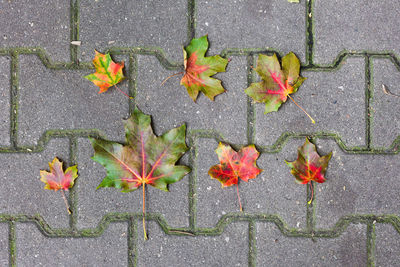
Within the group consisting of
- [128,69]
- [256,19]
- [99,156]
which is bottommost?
[99,156]

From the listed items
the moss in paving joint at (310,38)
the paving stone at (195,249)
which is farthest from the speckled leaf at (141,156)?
the moss in paving joint at (310,38)

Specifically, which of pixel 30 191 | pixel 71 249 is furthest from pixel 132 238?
pixel 30 191

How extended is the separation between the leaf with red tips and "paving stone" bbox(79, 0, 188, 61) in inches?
2.9

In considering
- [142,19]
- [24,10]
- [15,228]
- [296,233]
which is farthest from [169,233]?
[24,10]

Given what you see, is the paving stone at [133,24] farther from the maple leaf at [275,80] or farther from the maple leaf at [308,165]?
the maple leaf at [308,165]

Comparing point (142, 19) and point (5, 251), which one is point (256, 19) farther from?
point (5, 251)

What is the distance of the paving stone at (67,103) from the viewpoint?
2168 mm

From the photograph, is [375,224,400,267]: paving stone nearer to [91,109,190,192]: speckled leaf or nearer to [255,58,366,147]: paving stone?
[255,58,366,147]: paving stone

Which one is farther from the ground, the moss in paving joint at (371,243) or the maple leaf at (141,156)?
the maple leaf at (141,156)

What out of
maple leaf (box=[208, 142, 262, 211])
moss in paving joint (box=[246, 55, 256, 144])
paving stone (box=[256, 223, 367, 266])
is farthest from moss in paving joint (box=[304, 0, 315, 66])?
paving stone (box=[256, 223, 367, 266])

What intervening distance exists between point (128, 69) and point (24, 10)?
0.65 metres

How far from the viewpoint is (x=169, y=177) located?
6.98ft

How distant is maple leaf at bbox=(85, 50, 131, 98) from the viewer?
6.98 ft

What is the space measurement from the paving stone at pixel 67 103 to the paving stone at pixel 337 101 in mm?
770
